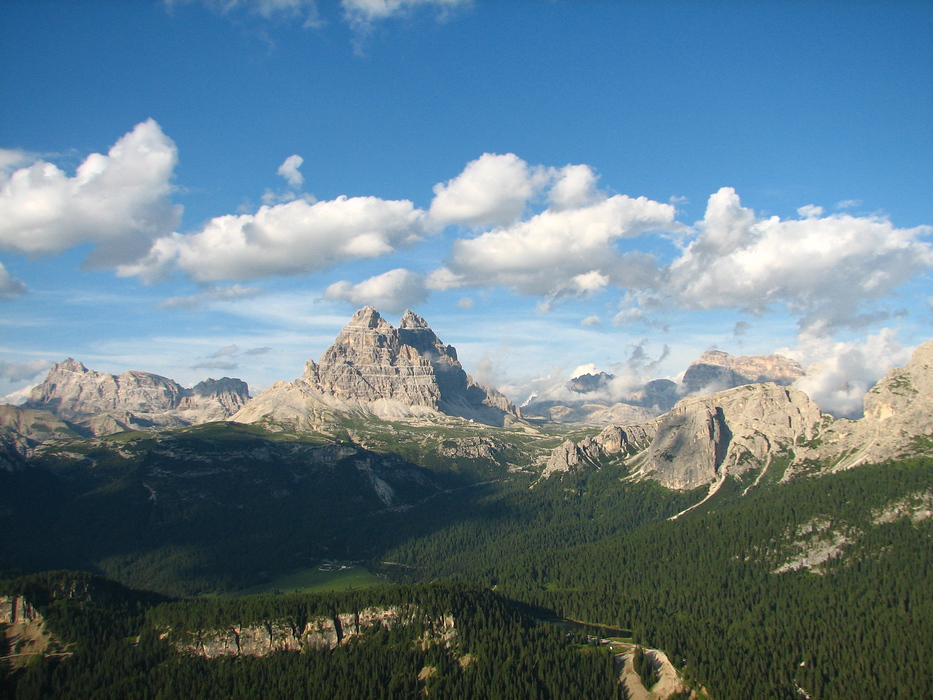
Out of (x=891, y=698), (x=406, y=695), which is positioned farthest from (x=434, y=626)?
(x=891, y=698)

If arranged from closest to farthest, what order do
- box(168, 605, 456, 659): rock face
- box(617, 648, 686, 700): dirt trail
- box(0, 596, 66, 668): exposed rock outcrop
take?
1. box(0, 596, 66, 668): exposed rock outcrop
2. box(617, 648, 686, 700): dirt trail
3. box(168, 605, 456, 659): rock face

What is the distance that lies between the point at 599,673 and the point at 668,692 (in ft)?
58.0

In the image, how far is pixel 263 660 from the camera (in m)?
188

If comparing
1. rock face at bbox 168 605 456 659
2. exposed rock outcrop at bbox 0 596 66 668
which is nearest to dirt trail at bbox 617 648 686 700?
rock face at bbox 168 605 456 659

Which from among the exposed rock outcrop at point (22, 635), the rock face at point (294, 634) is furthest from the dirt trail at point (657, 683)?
the exposed rock outcrop at point (22, 635)

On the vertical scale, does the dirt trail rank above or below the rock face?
below

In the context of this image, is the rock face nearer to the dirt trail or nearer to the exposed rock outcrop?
the exposed rock outcrop

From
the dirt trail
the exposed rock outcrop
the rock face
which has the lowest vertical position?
the dirt trail

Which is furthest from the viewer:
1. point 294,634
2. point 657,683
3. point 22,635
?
point 294,634

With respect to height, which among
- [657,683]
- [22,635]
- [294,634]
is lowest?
[657,683]

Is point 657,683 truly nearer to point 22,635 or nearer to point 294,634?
point 294,634

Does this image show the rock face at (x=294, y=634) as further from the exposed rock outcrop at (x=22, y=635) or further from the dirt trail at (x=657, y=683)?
the dirt trail at (x=657, y=683)

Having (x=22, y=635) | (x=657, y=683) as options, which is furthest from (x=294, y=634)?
(x=657, y=683)

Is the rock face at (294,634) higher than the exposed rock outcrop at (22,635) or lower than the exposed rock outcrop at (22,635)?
lower
